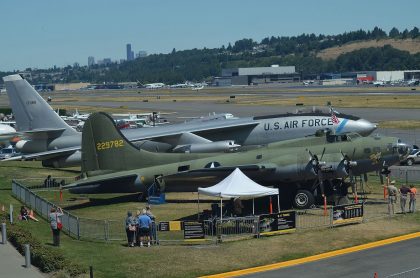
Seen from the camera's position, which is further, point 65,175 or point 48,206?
point 65,175

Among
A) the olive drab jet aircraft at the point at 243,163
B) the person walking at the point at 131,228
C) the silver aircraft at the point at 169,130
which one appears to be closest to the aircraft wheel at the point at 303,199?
the olive drab jet aircraft at the point at 243,163

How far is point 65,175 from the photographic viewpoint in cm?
4728

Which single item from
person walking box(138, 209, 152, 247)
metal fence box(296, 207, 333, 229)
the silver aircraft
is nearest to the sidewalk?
person walking box(138, 209, 152, 247)

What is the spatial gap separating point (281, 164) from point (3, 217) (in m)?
12.2

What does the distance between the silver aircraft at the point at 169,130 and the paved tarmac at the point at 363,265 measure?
21.0 m

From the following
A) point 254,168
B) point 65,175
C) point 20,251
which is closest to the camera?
point 20,251

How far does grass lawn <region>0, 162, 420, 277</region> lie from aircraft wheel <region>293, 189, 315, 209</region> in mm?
3704

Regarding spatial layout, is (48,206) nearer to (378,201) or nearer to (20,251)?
(20,251)

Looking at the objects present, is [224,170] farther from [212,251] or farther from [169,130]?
[169,130]

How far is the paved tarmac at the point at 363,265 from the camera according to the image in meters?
20.6

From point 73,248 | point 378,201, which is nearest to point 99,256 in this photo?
point 73,248

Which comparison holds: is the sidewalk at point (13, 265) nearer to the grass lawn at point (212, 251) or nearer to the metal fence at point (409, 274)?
the grass lawn at point (212, 251)

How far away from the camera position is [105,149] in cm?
3406

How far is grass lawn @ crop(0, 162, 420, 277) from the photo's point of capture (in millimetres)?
21656
